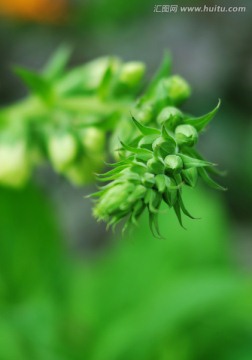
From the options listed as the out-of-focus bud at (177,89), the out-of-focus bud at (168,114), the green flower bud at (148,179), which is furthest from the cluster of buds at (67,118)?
the green flower bud at (148,179)

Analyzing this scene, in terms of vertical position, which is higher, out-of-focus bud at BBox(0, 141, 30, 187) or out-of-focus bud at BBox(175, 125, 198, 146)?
out-of-focus bud at BBox(175, 125, 198, 146)

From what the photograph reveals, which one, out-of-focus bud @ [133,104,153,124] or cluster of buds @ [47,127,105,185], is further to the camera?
cluster of buds @ [47,127,105,185]

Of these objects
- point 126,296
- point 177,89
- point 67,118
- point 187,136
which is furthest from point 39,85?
point 126,296

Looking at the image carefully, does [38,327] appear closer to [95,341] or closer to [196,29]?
[95,341]

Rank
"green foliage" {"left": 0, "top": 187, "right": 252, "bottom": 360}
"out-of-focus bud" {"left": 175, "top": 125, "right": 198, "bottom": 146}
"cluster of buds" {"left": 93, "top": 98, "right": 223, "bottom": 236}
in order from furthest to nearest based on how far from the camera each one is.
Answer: "green foliage" {"left": 0, "top": 187, "right": 252, "bottom": 360}, "out-of-focus bud" {"left": 175, "top": 125, "right": 198, "bottom": 146}, "cluster of buds" {"left": 93, "top": 98, "right": 223, "bottom": 236}

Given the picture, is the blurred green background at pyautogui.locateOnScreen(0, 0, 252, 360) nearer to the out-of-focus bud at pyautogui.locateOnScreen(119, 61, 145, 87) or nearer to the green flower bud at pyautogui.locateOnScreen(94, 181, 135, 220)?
the green flower bud at pyautogui.locateOnScreen(94, 181, 135, 220)

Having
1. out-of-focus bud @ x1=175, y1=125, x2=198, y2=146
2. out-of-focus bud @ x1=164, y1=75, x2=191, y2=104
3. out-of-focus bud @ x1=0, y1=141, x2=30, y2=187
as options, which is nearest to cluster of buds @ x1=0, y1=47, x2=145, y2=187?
out-of-focus bud @ x1=0, y1=141, x2=30, y2=187

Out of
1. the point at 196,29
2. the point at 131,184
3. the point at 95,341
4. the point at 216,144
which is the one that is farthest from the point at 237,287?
the point at 196,29
